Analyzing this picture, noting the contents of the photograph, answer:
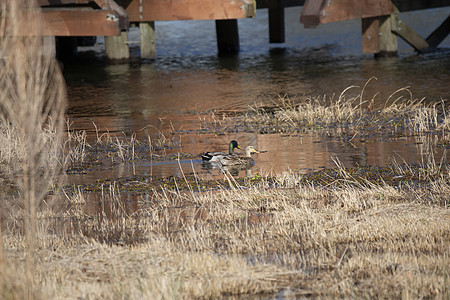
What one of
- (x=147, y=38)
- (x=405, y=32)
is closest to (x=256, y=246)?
(x=405, y=32)

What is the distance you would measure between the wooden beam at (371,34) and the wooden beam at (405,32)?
1.71 feet

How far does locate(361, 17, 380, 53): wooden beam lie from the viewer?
25891 mm

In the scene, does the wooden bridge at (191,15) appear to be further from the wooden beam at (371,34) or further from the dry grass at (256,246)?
the dry grass at (256,246)

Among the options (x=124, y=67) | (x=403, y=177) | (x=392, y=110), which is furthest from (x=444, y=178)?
(x=124, y=67)

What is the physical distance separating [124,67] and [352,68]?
7.49 m

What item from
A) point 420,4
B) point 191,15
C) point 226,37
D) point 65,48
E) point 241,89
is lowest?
point 241,89

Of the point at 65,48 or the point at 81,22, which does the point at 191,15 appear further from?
the point at 65,48

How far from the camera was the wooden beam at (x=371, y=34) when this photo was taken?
25891mm

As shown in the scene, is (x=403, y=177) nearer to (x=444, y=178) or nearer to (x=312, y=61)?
(x=444, y=178)

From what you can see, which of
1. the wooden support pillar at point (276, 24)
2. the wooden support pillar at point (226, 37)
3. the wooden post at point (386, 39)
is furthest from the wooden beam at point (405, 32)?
the wooden support pillar at point (226, 37)

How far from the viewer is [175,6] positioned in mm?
23781

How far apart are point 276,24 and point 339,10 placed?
39.9 ft

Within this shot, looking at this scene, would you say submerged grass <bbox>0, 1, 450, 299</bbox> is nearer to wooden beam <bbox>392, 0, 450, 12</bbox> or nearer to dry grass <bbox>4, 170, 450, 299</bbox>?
dry grass <bbox>4, 170, 450, 299</bbox>

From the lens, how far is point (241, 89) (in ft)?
70.6
